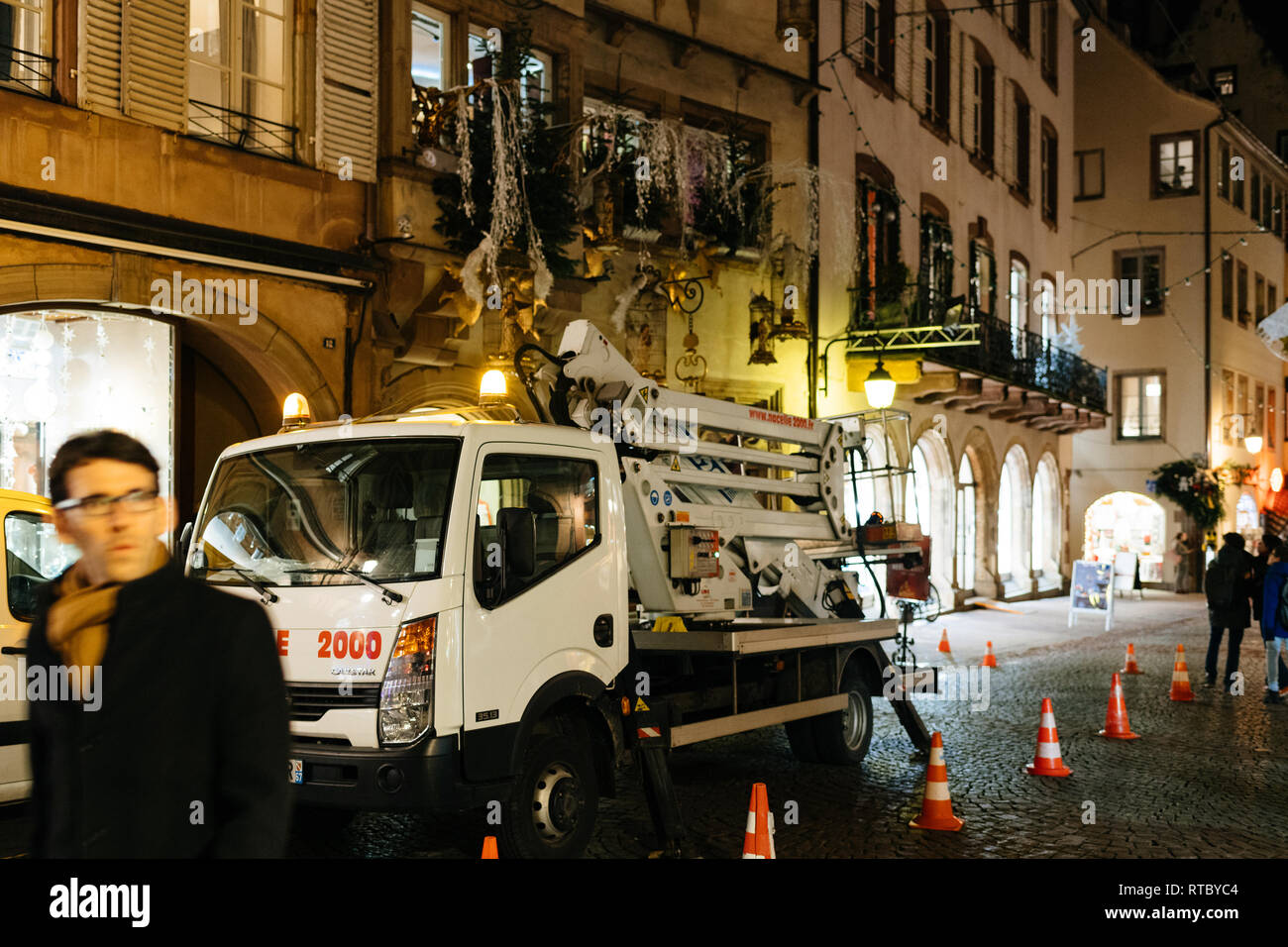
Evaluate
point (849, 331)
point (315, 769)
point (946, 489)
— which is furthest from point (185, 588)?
point (946, 489)

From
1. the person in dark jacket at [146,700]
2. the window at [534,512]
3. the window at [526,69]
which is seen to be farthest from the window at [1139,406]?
the person in dark jacket at [146,700]

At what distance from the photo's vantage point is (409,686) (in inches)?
259

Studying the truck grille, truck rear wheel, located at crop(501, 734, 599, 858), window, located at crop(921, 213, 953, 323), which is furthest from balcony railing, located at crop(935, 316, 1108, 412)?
the truck grille

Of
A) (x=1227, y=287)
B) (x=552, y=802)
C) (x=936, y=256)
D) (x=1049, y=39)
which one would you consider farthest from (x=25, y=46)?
(x=1227, y=287)

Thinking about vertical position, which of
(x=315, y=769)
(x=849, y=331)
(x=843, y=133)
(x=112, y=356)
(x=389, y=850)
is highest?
(x=843, y=133)

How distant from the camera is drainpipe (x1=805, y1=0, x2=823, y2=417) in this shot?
842 inches

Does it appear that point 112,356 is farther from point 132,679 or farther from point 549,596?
point 132,679

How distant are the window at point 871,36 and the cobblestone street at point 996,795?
12.5 metres

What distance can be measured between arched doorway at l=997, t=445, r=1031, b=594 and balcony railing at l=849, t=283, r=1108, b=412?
2032 mm

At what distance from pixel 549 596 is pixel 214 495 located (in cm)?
200

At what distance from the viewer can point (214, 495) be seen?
7652 mm

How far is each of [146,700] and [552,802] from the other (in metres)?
4.49

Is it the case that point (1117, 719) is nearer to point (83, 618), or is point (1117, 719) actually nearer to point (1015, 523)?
point (83, 618)
